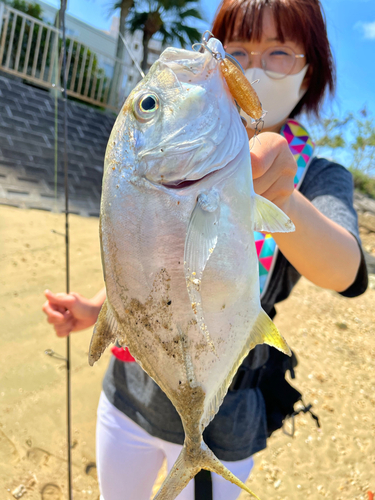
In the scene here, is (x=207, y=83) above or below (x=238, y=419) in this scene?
above

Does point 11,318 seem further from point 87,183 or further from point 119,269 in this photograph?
point 87,183

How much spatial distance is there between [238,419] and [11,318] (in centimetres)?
295

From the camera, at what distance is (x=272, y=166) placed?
0.98 m

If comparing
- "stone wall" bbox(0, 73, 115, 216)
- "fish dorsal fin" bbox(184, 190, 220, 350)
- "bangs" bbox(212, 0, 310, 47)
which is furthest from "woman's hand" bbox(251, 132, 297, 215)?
"stone wall" bbox(0, 73, 115, 216)

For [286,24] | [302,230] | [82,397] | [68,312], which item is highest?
[286,24]

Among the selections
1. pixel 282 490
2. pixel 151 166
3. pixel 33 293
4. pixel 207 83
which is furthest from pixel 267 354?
pixel 33 293

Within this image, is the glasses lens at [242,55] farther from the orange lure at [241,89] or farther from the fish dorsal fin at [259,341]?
the fish dorsal fin at [259,341]

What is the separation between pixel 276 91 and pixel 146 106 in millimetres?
846

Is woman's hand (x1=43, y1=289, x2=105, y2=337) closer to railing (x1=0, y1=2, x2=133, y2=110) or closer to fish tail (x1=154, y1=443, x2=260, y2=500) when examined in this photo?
fish tail (x1=154, y1=443, x2=260, y2=500)

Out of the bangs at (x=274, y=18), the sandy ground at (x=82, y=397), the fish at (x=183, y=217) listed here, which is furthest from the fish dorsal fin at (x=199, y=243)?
the sandy ground at (x=82, y=397)

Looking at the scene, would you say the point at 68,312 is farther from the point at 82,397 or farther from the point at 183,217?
the point at 82,397

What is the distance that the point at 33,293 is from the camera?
3.92m

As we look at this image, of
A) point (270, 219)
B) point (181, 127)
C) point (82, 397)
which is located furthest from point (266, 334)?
point (82, 397)

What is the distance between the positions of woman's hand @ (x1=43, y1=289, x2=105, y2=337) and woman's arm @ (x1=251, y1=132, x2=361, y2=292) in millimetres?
1010
